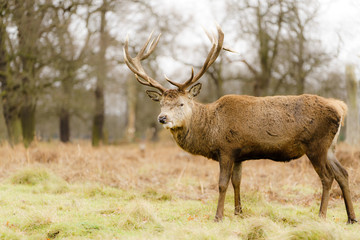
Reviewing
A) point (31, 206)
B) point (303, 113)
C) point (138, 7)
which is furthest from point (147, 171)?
point (138, 7)

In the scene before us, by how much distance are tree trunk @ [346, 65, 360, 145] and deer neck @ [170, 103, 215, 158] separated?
35.2ft

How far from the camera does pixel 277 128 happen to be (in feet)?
19.0

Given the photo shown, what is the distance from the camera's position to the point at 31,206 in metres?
6.26

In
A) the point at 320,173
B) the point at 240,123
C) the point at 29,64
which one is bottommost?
the point at 320,173

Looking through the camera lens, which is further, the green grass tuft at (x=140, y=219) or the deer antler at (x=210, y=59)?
the deer antler at (x=210, y=59)

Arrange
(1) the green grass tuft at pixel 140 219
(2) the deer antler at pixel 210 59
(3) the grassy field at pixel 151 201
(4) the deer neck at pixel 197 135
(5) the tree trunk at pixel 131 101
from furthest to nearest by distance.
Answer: (5) the tree trunk at pixel 131 101 < (2) the deer antler at pixel 210 59 < (4) the deer neck at pixel 197 135 < (1) the green grass tuft at pixel 140 219 < (3) the grassy field at pixel 151 201

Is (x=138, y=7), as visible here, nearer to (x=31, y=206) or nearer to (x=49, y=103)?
(x=49, y=103)

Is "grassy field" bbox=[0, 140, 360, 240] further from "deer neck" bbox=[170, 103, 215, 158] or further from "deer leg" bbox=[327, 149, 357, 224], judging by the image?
"deer neck" bbox=[170, 103, 215, 158]

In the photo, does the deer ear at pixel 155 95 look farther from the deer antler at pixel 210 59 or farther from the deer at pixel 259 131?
the deer antler at pixel 210 59

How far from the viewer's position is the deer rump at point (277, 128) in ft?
18.6

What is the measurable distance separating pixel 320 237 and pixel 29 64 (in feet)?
47.2

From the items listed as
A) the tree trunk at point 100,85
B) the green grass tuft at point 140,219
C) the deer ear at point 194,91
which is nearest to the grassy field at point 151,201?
the green grass tuft at point 140,219

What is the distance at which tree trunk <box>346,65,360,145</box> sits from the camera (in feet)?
49.6

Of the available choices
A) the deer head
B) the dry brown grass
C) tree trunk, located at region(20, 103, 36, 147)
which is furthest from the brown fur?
tree trunk, located at region(20, 103, 36, 147)
